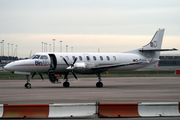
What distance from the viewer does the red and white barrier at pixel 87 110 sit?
437 inches

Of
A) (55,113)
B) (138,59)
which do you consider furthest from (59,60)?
(55,113)

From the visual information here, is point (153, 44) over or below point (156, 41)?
below

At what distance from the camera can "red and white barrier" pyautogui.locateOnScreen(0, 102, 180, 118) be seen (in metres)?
11.1

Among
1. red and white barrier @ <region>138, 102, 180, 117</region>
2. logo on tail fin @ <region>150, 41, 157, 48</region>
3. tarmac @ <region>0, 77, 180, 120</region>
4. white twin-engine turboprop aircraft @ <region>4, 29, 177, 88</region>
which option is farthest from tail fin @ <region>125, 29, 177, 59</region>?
red and white barrier @ <region>138, 102, 180, 117</region>

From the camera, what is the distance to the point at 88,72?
1134 inches

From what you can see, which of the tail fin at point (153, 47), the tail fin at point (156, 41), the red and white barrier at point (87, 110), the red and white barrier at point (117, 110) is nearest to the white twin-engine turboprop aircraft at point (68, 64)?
the tail fin at point (153, 47)

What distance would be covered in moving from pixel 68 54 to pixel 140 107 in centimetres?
1972

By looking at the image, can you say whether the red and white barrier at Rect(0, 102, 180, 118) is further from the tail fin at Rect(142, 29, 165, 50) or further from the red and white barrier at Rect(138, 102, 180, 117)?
the tail fin at Rect(142, 29, 165, 50)

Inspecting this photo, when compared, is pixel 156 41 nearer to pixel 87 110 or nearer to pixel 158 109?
pixel 158 109

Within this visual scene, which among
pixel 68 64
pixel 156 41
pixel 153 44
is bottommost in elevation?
pixel 68 64

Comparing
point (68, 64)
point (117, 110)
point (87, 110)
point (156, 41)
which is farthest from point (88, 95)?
point (156, 41)

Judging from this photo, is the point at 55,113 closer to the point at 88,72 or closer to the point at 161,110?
the point at 161,110

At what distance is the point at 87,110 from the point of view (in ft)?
37.0

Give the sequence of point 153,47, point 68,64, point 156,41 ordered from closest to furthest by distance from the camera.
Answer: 1. point 68,64
2. point 153,47
3. point 156,41
